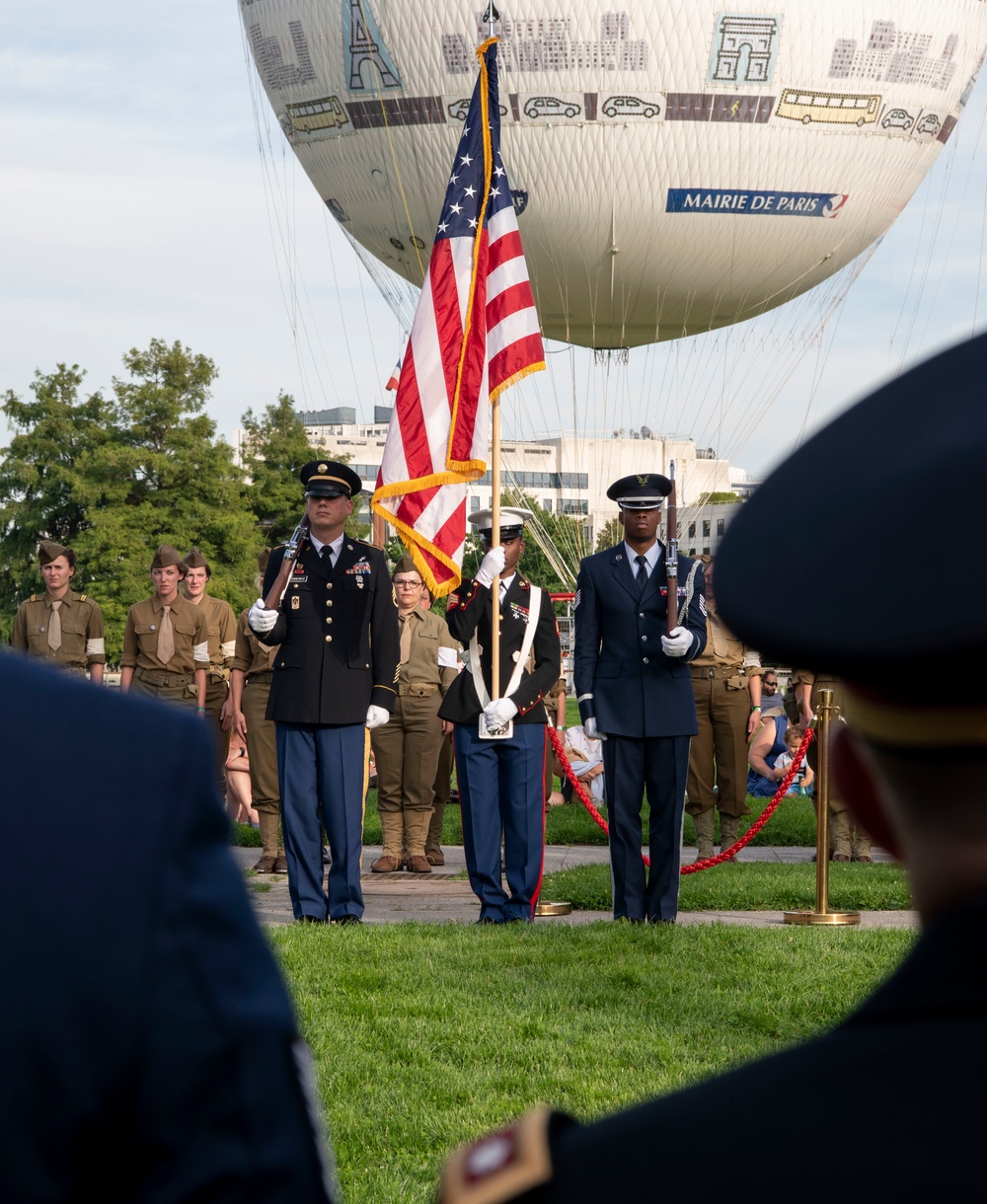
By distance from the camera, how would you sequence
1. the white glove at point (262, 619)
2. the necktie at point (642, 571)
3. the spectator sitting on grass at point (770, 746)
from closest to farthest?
the white glove at point (262, 619), the necktie at point (642, 571), the spectator sitting on grass at point (770, 746)

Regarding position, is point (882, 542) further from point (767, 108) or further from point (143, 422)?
point (143, 422)

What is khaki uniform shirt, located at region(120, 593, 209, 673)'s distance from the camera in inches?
475

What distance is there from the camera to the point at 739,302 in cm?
2527

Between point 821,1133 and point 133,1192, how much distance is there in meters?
0.45

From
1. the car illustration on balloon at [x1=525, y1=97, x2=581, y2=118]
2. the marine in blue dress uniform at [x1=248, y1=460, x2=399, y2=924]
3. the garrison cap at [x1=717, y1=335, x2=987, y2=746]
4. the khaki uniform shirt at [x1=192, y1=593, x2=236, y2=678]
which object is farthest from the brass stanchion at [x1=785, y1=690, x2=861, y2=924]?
the car illustration on balloon at [x1=525, y1=97, x2=581, y2=118]

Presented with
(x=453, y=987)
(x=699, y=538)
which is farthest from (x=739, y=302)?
(x=699, y=538)

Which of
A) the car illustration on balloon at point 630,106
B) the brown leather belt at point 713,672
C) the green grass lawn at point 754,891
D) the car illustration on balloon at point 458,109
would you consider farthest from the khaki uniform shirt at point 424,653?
the car illustration on balloon at point 630,106

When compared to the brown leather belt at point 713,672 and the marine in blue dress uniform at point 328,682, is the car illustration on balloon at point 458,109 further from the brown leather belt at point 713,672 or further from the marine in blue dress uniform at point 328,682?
the marine in blue dress uniform at point 328,682

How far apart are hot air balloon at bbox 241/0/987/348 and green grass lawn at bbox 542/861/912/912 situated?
46.1 ft

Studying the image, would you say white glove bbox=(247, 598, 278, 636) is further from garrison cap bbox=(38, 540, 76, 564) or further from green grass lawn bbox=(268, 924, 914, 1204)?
garrison cap bbox=(38, 540, 76, 564)

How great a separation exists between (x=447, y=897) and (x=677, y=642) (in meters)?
2.47

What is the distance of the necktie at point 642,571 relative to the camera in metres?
8.47

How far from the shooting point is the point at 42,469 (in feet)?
130

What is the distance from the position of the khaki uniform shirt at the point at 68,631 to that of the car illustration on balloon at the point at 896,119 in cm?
1465
